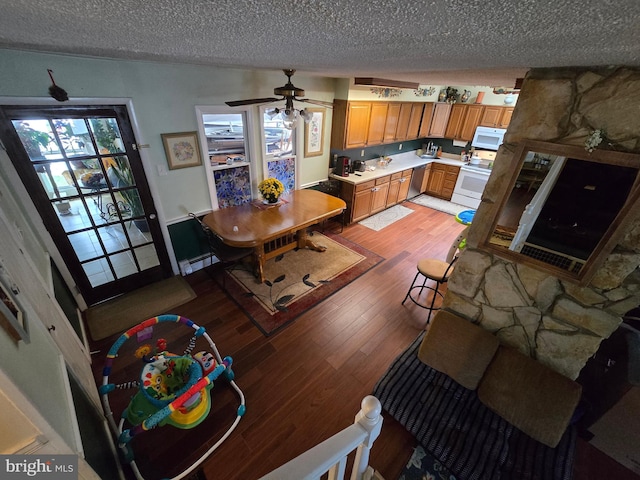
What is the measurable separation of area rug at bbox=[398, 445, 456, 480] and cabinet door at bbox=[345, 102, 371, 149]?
4.02 m

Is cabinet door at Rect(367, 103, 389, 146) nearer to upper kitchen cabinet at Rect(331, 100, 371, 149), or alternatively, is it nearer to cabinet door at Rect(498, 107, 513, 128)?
upper kitchen cabinet at Rect(331, 100, 371, 149)

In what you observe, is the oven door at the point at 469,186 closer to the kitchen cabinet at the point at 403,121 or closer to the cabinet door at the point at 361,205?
the kitchen cabinet at the point at 403,121

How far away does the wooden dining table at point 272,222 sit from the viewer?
114 inches

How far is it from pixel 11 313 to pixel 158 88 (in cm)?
249

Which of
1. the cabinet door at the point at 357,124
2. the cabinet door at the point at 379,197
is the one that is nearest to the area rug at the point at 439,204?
the cabinet door at the point at 379,197

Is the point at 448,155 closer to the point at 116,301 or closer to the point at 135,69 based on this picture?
the point at 135,69

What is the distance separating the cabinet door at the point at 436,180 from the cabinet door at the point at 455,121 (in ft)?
2.65

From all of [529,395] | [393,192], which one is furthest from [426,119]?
[529,395]

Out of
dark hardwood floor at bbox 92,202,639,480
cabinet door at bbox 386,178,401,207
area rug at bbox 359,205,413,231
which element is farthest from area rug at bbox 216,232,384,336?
cabinet door at bbox 386,178,401,207

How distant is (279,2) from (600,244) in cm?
188

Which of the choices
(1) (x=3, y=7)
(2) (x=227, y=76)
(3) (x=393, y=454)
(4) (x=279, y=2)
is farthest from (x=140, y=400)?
(2) (x=227, y=76)

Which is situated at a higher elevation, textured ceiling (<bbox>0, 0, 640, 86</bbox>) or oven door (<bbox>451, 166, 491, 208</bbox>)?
textured ceiling (<bbox>0, 0, 640, 86</bbox>)

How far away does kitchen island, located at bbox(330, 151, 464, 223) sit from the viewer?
4.60 m

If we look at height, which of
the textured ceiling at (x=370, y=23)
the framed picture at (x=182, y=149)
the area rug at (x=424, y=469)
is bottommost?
the area rug at (x=424, y=469)
